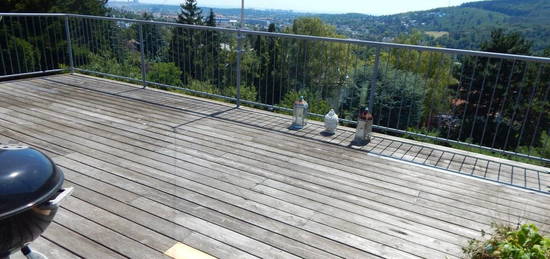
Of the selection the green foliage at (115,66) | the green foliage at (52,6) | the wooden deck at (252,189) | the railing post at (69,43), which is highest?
the green foliage at (52,6)

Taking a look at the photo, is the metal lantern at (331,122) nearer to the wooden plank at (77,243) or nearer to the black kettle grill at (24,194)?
the wooden plank at (77,243)

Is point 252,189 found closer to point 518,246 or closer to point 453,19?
point 518,246

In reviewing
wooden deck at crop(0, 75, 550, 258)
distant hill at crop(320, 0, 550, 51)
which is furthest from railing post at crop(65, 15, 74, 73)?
distant hill at crop(320, 0, 550, 51)

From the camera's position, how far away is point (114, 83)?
626cm

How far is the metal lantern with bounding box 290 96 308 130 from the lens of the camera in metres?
4.38

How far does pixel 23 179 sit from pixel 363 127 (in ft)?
10.9

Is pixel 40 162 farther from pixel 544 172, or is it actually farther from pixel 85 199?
pixel 544 172

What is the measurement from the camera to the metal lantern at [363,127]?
3.96 meters

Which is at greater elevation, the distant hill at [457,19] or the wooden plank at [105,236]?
the distant hill at [457,19]

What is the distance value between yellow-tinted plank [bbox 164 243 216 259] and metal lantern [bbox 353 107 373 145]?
2367 millimetres

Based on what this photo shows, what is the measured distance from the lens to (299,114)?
4.43 meters

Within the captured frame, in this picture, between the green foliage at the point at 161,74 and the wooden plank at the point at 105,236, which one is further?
the green foliage at the point at 161,74

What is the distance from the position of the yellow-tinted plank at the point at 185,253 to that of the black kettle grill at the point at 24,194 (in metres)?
0.86

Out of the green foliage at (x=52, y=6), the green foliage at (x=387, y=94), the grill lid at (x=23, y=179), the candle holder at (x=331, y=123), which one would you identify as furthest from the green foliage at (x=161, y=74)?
the green foliage at (x=52, y=6)
